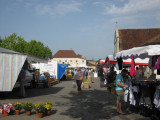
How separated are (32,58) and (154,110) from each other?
8.10m

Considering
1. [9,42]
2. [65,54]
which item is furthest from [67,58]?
[9,42]

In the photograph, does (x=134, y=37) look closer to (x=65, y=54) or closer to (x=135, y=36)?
(x=135, y=36)

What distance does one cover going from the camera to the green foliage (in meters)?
50.6

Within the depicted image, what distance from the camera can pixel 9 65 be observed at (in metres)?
10.4

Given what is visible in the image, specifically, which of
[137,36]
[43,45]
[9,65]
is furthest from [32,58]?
[43,45]

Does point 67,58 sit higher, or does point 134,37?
point 134,37

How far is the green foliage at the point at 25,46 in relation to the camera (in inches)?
1992

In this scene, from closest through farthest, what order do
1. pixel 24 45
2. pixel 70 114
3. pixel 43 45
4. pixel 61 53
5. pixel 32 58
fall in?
pixel 70 114 < pixel 32 58 < pixel 24 45 < pixel 43 45 < pixel 61 53

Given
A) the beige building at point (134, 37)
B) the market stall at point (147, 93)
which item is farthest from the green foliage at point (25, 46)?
the market stall at point (147, 93)

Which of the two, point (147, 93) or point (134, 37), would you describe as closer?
point (147, 93)

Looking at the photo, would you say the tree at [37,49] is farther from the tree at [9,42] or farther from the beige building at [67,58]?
the beige building at [67,58]

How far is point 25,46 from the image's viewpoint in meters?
61.4

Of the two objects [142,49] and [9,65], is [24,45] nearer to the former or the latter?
[9,65]

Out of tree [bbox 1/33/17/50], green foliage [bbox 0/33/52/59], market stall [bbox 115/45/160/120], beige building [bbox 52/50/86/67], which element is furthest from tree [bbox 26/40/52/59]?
market stall [bbox 115/45/160/120]
